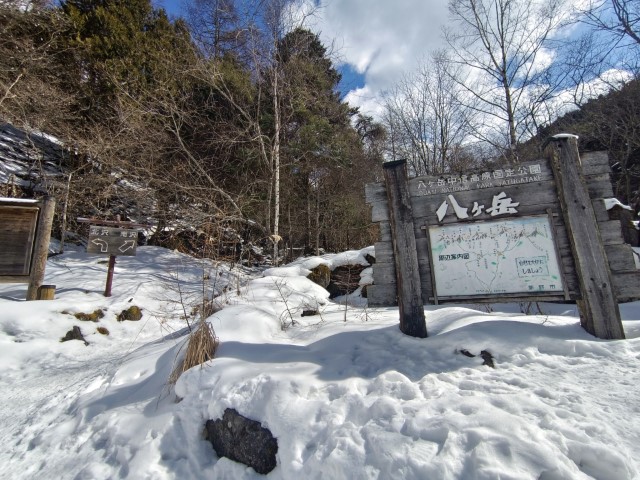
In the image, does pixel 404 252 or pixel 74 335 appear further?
pixel 74 335

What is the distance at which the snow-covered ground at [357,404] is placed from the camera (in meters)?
1.71

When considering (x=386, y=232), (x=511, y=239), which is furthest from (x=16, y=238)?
(x=511, y=239)

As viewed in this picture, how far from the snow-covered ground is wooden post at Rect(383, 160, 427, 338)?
219 millimetres

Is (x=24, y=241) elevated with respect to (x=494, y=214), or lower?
elevated

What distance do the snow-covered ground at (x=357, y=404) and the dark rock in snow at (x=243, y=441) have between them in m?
0.06

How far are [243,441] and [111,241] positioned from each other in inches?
243

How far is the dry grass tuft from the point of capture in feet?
9.62

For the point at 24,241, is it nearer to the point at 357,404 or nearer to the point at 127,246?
the point at 127,246

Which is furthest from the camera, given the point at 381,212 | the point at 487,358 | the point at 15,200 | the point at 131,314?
the point at 131,314

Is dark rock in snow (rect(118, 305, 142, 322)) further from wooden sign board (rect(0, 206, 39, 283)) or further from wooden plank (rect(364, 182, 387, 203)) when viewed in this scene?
wooden plank (rect(364, 182, 387, 203))

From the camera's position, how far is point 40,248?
5957 millimetres

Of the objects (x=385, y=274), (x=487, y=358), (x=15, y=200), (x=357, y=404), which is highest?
(x=15, y=200)

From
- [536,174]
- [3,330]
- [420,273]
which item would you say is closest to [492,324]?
[420,273]

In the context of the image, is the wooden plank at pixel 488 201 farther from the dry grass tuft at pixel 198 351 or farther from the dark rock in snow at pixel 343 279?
the dark rock in snow at pixel 343 279
